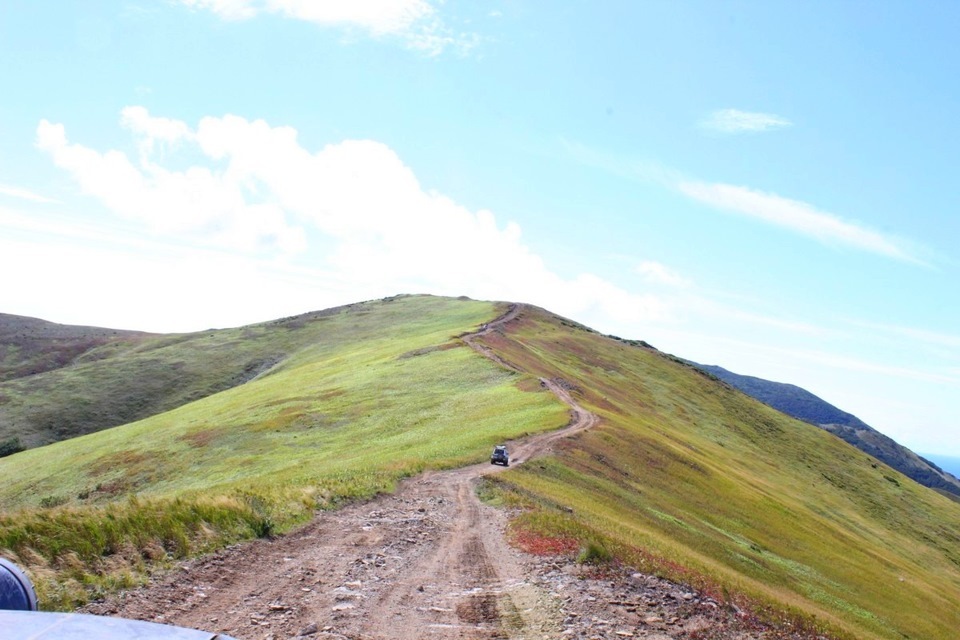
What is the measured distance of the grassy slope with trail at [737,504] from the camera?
94.0 feet

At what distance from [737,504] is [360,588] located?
41960 millimetres

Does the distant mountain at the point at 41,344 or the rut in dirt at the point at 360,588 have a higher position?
the rut in dirt at the point at 360,588

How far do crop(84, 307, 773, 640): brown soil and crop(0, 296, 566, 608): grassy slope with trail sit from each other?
46.8 inches

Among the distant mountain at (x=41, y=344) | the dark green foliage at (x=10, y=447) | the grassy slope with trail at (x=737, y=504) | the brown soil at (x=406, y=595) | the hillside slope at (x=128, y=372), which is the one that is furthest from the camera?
the distant mountain at (x=41, y=344)

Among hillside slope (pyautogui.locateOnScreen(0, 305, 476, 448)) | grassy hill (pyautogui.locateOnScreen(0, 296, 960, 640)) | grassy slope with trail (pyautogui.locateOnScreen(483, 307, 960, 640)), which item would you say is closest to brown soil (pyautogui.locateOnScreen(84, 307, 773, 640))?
grassy hill (pyautogui.locateOnScreen(0, 296, 960, 640))

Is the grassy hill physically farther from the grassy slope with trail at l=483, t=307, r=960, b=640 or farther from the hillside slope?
the hillside slope

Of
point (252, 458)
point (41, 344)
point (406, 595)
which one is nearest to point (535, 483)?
point (406, 595)

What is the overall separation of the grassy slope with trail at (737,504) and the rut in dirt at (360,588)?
11.3 ft

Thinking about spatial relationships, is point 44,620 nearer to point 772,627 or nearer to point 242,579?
point 242,579

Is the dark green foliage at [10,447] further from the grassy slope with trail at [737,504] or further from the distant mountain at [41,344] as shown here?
the distant mountain at [41,344]

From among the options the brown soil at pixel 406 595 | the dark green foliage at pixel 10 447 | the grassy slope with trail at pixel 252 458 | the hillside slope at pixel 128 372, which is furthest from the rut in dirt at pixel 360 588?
the hillside slope at pixel 128 372

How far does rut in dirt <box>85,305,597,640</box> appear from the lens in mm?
13445

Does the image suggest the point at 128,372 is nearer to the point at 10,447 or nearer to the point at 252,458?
the point at 10,447

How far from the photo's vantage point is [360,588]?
16031mm
